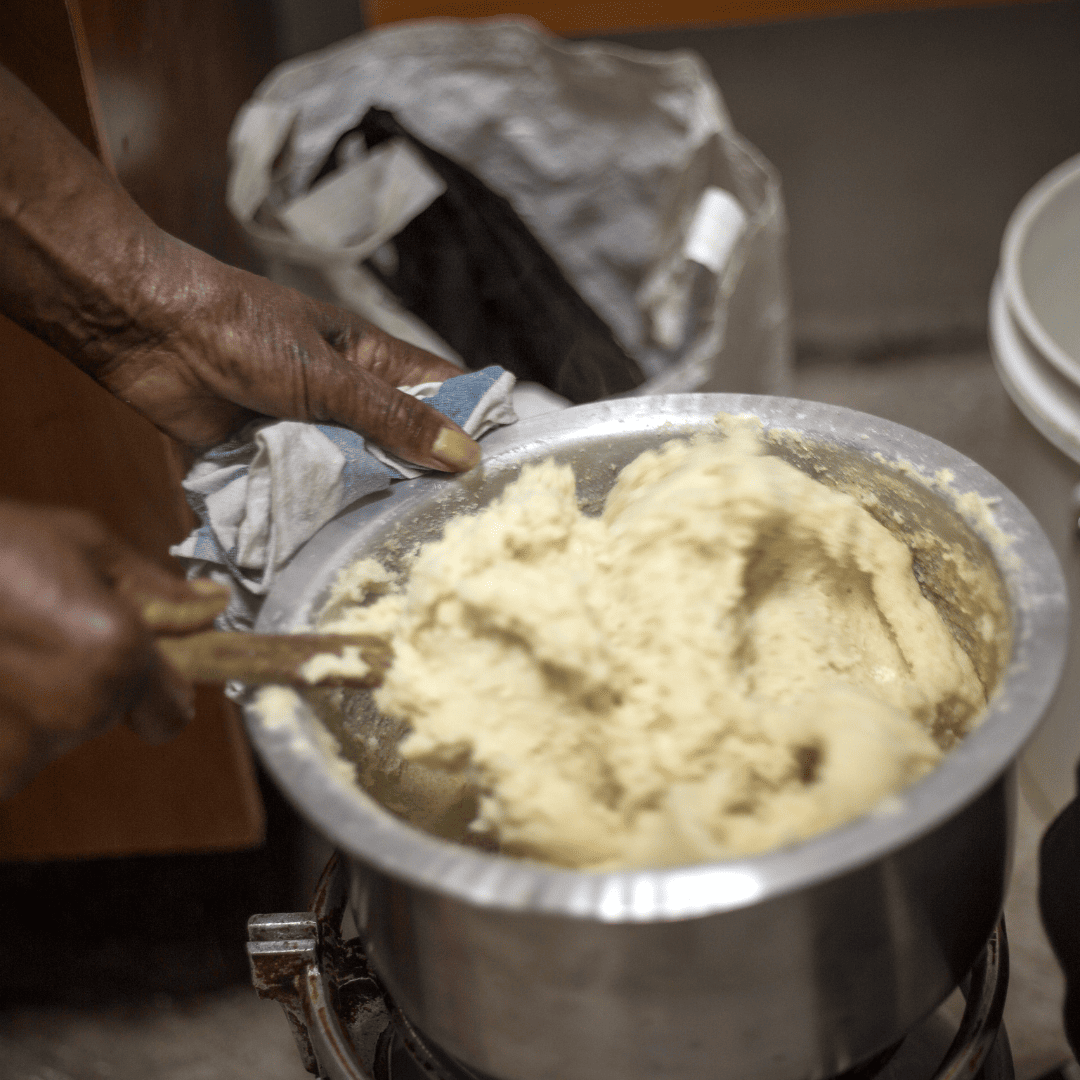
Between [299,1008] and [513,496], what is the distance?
35 cm

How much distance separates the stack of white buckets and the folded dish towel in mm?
609

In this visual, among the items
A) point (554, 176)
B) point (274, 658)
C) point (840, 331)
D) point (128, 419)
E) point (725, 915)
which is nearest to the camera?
point (725, 915)

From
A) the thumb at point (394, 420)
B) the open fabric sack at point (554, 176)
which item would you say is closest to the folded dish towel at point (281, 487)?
the thumb at point (394, 420)

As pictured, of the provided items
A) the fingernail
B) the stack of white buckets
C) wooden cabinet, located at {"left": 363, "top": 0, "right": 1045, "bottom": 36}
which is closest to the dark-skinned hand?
the fingernail

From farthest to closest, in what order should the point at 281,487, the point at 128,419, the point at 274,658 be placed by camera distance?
the point at 128,419 < the point at 281,487 < the point at 274,658

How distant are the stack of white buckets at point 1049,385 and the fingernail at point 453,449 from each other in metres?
0.63

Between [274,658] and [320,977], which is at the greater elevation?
[274,658]

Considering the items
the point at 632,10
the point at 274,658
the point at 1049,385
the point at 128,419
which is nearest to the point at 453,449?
the point at 274,658

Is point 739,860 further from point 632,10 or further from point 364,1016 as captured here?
point 632,10

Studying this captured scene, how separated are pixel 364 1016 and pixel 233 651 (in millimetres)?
331

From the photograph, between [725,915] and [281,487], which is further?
[281,487]

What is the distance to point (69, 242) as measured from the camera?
27.6 inches

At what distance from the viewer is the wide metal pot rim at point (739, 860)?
15.2 inches

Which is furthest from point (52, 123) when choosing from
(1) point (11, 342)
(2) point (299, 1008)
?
(2) point (299, 1008)
